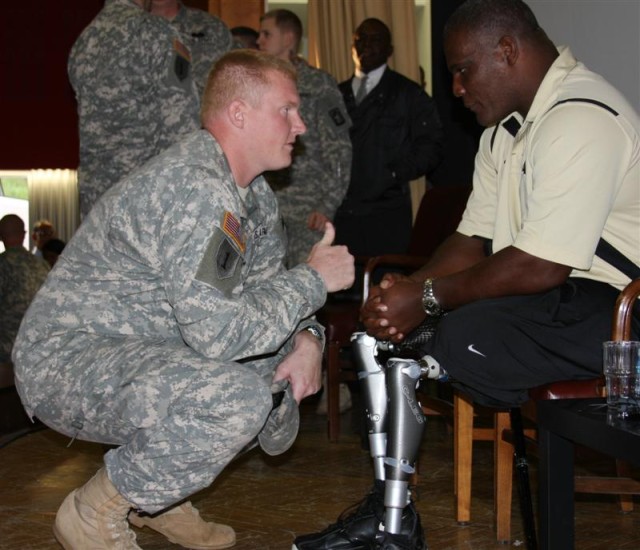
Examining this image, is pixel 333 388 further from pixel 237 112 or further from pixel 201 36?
pixel 237 112

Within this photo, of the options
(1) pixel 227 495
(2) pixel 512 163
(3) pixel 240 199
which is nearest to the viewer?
(3) pixel 240 199

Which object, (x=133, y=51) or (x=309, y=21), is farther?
→ (x=309, y=21)

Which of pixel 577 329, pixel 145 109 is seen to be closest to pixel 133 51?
pixel 145 109

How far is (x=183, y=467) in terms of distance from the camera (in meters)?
1.97

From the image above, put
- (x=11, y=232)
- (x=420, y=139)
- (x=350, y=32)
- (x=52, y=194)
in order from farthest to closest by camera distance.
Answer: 1. (x=52, y=194)
2. (x=350, y=32)
3. (x=11, y=232)
4. (x=420, y=139)

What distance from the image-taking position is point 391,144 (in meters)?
4.69

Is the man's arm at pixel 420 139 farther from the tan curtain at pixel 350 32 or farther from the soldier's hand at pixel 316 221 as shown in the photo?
the tan curtain at pixel 350 32

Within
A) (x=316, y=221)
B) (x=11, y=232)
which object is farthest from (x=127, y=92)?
(x=11, y=232)

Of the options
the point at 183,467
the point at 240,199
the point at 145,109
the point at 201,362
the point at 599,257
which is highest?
the point at 145,109

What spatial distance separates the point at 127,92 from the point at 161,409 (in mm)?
1681

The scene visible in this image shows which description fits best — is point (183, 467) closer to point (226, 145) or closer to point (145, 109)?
point (226, 145)

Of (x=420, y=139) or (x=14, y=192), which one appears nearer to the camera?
(x=420, y=139)

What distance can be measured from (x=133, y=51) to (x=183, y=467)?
180 centimetres

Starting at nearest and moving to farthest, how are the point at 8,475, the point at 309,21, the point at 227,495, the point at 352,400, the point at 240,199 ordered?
the point at 240,199 → the point at 227,495 → the point at 8,475 → the point at 352,400 → the point at 309,21
